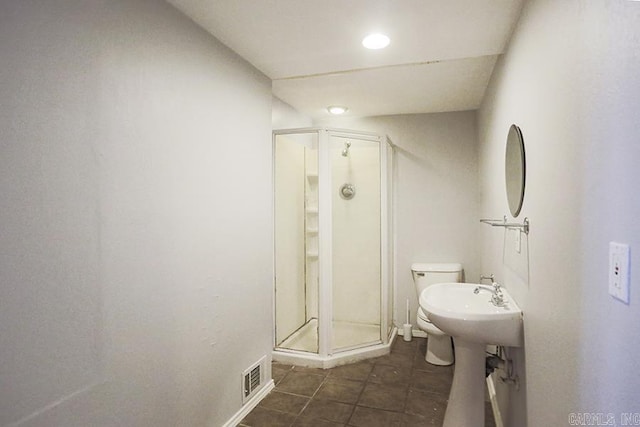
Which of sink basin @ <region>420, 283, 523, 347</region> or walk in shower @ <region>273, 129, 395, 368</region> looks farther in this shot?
A: walk in shower @ <region>273, 129, 395, 368</region>

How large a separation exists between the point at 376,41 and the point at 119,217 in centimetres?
160

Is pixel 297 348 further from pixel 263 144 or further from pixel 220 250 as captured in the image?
pixel 263 144

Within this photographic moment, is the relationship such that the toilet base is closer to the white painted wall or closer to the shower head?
the shower head

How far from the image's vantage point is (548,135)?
48.9 inches

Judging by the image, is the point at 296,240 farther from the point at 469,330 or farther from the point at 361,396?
the point at 469,330

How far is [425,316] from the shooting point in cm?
285

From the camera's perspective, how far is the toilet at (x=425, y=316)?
2906 mm

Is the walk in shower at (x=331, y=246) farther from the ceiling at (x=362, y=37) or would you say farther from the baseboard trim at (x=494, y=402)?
the baseboard trim at (x=494, y=402)

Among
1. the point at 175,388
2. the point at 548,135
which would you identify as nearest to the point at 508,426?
the point at 548,135

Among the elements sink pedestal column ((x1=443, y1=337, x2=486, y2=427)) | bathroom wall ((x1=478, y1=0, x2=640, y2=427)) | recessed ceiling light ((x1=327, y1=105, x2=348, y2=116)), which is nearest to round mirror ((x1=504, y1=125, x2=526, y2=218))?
bathroom wall ((x1=478, y1=0, x2=640, y2=427))

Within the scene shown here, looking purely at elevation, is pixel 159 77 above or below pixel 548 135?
above

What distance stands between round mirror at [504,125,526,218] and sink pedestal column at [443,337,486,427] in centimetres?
74

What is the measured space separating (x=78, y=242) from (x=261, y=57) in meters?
1.51

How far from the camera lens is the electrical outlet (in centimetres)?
73
